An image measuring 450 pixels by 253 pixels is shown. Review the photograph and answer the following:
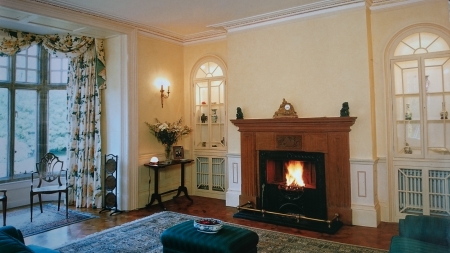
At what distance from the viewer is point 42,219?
484 centimetres

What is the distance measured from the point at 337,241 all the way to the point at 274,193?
1.29 metres

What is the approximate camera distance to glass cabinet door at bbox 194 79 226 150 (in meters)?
6.07

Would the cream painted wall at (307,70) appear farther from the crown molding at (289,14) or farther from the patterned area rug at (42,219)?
the patterned area rug at (42,219)

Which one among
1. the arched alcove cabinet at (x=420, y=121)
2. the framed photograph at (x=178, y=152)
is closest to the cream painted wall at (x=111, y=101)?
the framed photograph at (x=178, y=152)

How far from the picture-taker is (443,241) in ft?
8.13

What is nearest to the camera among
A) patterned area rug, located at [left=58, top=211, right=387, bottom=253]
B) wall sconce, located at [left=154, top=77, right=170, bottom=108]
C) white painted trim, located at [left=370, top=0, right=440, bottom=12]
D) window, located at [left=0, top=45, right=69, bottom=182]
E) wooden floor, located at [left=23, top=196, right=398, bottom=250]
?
patterned area rug, located at [left=58, top=211, right=387, bottom=253]

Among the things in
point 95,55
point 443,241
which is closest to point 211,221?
point 443,241

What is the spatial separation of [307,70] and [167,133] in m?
2.58

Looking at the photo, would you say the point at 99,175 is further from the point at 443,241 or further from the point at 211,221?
the point at 443,241

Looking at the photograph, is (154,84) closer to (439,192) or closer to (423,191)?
(423,191)

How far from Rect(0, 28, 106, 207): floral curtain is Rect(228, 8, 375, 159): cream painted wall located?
2.33 metres

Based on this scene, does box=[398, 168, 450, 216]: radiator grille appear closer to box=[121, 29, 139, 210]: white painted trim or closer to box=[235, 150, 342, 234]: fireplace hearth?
box=[235, 150, 342, 234]: fireplace hearth

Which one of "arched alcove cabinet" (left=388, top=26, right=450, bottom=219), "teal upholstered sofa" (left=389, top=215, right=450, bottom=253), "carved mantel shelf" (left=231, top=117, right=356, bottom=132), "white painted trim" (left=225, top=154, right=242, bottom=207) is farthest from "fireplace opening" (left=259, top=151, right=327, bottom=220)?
"teal upholstered sofa" (left=389, top=215, right=450, bottom=253)

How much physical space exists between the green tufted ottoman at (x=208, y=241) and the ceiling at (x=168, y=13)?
122 inches
